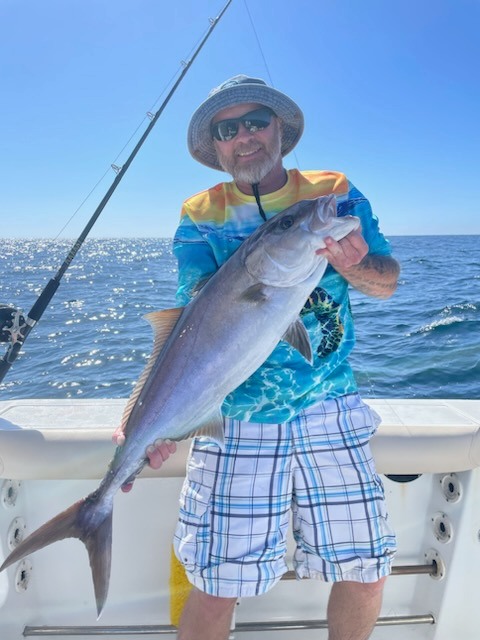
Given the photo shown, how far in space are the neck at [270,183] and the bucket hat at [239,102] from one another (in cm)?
35

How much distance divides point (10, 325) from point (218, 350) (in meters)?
1.28

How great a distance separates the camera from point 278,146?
2.93m

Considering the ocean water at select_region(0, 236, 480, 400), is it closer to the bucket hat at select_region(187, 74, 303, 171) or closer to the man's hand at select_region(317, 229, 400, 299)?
the man's hand at select_region(317, 229, 400, 299)

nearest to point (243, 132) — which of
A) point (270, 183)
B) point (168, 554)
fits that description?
point (270, 183)

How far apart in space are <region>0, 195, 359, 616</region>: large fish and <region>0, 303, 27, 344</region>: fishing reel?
91cm

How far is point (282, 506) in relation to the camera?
252 cm

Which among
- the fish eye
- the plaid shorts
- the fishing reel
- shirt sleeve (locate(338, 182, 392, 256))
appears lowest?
the plaid shorts

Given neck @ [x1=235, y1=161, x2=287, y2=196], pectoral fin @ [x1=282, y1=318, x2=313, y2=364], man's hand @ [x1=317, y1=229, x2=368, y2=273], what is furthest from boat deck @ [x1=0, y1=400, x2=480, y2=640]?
neck @ [x1=235, y1=161, x2=287, y2=196]

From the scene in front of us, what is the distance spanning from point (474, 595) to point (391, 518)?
0.61 metres

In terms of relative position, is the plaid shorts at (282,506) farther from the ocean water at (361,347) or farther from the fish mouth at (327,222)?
the ocean water at (361,347)

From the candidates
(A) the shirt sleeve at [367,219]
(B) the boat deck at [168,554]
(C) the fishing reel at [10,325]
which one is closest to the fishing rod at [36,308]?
(C) the fishing reel at [10,325]

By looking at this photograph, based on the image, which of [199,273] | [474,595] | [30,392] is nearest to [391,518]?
[474,595]

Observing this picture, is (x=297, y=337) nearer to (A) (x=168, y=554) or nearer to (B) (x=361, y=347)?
(A) (x=168, y=554)

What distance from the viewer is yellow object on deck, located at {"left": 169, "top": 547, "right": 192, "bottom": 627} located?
9.82 feet
